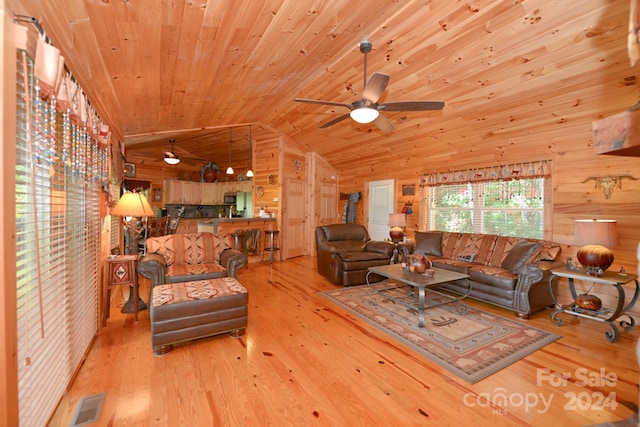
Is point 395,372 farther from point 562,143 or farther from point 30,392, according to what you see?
point 562,143

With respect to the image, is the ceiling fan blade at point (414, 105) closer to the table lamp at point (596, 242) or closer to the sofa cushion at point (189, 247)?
the table lamp at point (596, 242)

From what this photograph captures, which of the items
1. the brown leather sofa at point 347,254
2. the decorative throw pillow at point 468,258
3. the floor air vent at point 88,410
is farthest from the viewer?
the brown leather sofa at point 347,254

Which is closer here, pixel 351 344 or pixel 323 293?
pixel 351 344

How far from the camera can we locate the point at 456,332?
2.80 m

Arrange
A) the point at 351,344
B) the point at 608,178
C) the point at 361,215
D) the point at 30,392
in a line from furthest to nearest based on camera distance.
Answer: the point at 361,215, the point at 608,178, the point at 351,344, the point at 30,392

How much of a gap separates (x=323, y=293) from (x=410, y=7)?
11.6ft

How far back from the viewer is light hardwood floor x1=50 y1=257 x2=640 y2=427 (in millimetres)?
1709

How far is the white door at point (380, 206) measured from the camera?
6172 millimetres

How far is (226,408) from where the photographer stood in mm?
1762

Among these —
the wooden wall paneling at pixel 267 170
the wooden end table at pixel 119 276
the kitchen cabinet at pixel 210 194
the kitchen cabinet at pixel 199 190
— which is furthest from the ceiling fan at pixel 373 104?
the kitchen cabinet at pixel 210 194

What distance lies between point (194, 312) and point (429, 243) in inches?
151

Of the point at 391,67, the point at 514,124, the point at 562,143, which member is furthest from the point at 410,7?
the point at 562,143

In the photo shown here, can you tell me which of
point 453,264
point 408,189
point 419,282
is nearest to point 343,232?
point 408,189

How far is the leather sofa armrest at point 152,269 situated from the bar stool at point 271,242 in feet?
10.4
